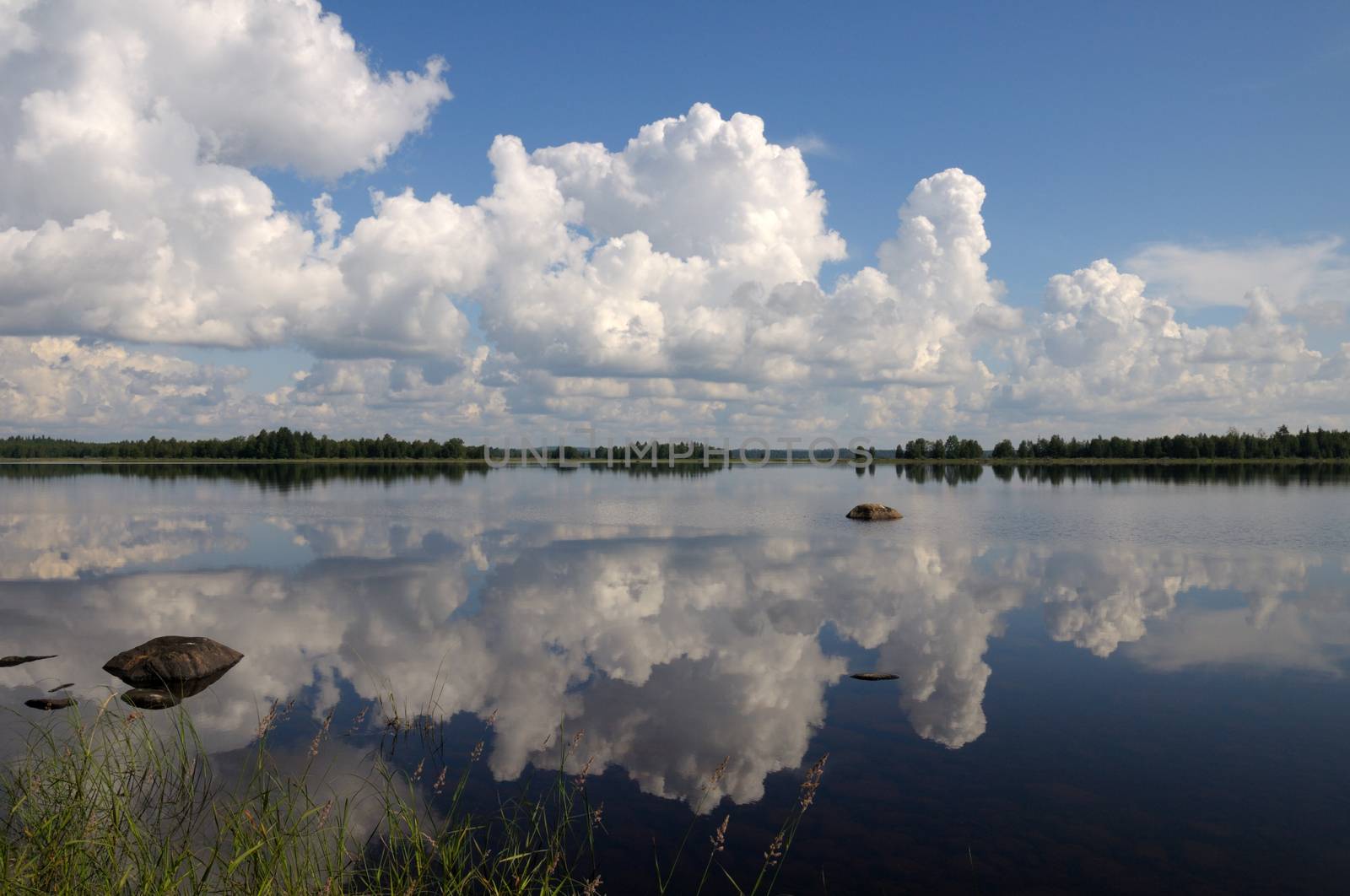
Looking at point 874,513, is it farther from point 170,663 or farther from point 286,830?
point 286,830

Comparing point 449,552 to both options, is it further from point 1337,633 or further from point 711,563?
point 1337,633

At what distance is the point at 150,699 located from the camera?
18.0 m

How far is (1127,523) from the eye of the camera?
5962cm

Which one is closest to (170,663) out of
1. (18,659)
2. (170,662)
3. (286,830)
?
(170,662)

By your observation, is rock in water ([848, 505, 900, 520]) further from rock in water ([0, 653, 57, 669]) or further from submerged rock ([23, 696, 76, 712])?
submerged rock ([23, 696, 76, 712])

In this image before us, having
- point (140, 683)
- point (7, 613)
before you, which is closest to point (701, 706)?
point (140, 683)

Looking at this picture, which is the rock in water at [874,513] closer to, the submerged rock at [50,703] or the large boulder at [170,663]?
the large boulder at [170,663]

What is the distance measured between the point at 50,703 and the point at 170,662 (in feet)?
8.87

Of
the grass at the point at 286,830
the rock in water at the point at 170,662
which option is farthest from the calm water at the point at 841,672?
the grass at the point at 286,830

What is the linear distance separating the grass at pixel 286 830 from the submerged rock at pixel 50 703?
1.76 meters

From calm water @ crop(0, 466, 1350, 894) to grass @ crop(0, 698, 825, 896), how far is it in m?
0.72

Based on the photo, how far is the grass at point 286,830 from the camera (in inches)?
342

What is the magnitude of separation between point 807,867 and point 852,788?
2811 millimetres

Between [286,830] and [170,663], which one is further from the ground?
[286,830]
